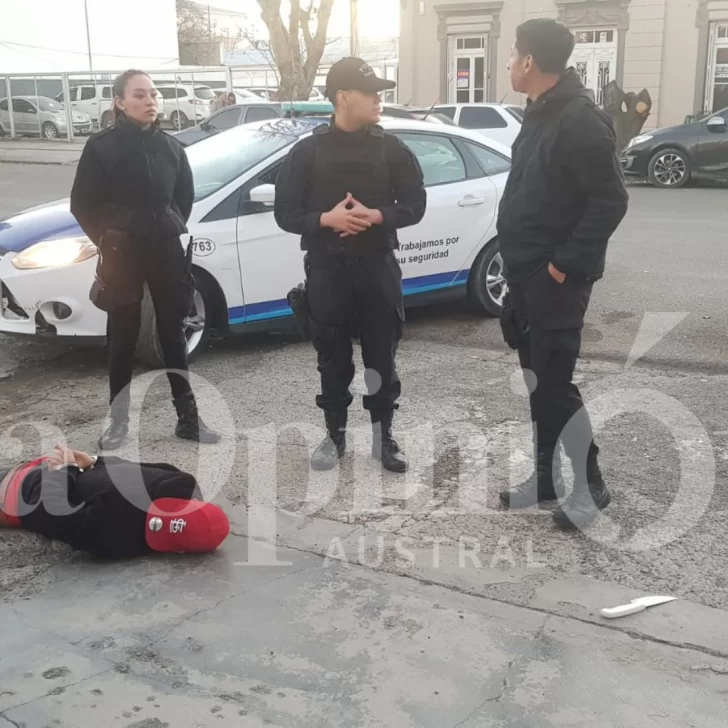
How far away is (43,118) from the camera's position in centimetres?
3256

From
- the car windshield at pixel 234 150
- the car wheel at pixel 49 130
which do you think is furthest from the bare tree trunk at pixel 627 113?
the car wheel at pixel 49 130

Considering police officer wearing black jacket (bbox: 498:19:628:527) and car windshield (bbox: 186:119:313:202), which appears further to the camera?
car windshield (bbox: 186:119:313:202)

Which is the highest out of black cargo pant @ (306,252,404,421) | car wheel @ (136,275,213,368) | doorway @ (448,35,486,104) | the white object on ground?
doorway @ (448,35,486,104)

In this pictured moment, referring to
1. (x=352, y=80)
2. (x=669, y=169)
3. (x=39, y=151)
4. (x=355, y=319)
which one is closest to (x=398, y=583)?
(x=355, y=319)

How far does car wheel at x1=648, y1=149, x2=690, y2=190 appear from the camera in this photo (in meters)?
17.1

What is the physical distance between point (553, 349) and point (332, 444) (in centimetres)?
130

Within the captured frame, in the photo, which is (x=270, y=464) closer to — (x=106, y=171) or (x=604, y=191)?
(x=106, y=171)

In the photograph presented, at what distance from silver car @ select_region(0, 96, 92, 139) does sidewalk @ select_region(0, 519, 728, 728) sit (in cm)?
3157

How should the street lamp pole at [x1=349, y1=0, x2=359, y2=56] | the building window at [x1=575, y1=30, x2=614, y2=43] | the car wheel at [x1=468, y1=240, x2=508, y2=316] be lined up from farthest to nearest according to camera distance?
the street lamp pole at [x1=349, y1=0, x2=359, y2=56] < the building window at [x1=575, y1=30, x2=614, y2=43] < the car wheel at [x1=468, y1=240, x2=508, y2=316]

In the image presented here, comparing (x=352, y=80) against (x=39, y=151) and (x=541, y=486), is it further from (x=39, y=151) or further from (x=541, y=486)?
(x=39, y=151)

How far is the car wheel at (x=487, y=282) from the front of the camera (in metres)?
7.16

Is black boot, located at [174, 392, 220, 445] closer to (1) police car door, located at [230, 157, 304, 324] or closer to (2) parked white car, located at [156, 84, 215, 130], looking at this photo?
(1) police car door, located at [230, 157, 304, 324]

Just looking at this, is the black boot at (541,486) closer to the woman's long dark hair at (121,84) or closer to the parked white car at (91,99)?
the woman's long dark hair at (121,84)

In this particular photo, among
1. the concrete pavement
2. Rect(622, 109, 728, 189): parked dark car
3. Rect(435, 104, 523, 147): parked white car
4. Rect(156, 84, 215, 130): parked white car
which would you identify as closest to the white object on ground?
the concrete pavement
